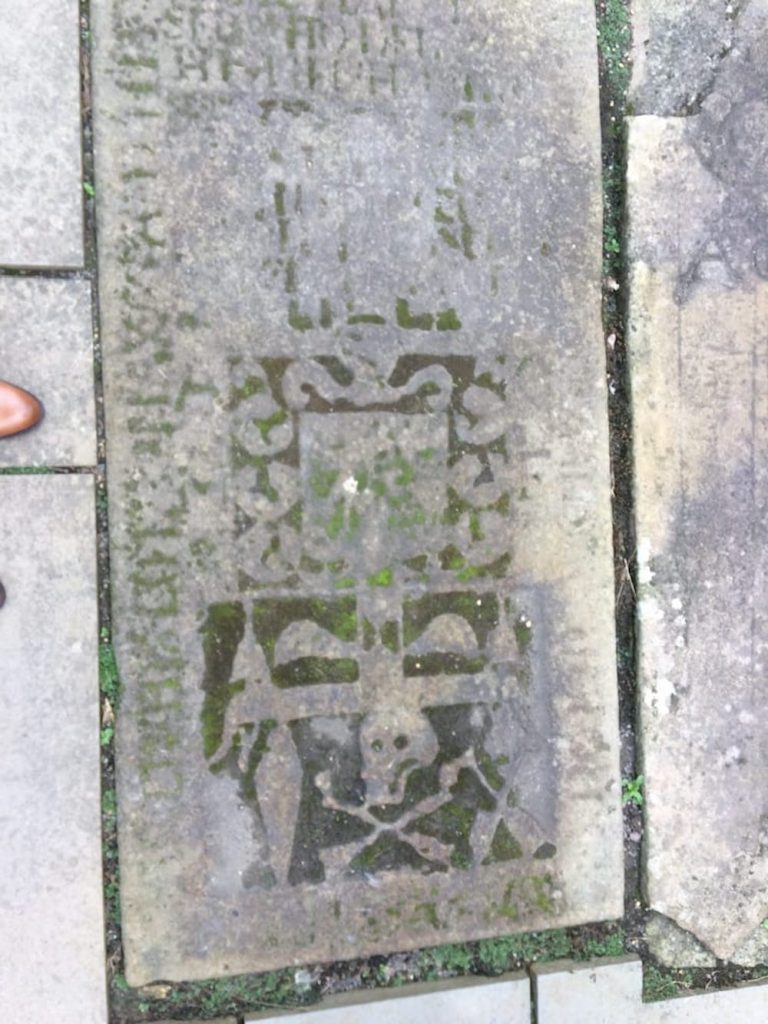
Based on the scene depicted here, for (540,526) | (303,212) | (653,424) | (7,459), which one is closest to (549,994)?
(540,526)

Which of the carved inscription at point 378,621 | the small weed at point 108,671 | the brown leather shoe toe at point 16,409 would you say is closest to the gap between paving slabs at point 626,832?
the small weed at point 108,671

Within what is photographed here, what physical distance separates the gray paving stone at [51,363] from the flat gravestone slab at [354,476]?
0.23ft

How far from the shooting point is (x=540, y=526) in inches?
91.8

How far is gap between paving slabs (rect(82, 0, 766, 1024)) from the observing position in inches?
84.4

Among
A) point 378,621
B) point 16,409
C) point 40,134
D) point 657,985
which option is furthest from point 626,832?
point 40,134

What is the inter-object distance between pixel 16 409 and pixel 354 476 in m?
0.83

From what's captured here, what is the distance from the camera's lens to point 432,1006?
224 centimetres

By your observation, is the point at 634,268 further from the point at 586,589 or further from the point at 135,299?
the point at 135,299

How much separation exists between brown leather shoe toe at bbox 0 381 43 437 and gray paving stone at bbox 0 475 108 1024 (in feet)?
0.43

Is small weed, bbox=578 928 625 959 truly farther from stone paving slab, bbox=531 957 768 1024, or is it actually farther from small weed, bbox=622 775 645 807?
small weed, bbox=622 775 645 807

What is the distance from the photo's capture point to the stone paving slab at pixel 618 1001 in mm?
2301

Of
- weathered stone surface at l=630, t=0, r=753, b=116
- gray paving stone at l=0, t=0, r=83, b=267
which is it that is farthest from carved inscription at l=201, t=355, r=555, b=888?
weathered stone surface at l=630, t=0, r=753, b=116

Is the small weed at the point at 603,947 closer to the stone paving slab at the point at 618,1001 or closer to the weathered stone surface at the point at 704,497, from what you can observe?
the stone paving slab at the point at 618,1001

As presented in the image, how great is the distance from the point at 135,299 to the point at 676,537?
158 centimetres
